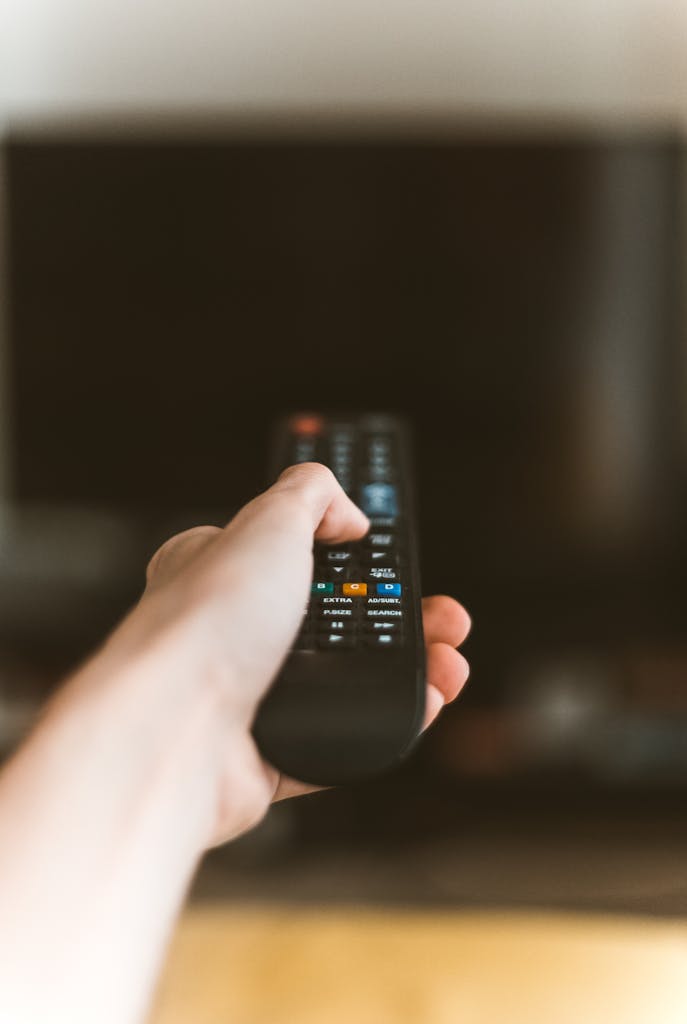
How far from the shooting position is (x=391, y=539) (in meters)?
0.44

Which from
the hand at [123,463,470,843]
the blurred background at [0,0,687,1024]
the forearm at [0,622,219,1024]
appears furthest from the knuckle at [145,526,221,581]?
the blurred background at [0,0,687,1024]

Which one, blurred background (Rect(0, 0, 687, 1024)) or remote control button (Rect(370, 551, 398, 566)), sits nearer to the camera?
remote control button (Rect(370, 551, 398, 566))

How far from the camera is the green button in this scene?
400mm

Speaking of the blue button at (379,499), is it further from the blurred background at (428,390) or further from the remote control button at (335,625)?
the blurred background at (428,390)

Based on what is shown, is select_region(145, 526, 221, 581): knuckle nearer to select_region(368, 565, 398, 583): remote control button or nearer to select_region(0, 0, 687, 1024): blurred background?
select_region(368, 565, 398, 583): remote control button

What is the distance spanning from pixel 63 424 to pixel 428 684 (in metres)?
1.06

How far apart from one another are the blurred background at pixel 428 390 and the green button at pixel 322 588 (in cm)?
84

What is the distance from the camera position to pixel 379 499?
0.46 metres

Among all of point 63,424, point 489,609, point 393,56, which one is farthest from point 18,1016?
point 393,56

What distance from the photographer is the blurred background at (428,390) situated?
126 centimetres

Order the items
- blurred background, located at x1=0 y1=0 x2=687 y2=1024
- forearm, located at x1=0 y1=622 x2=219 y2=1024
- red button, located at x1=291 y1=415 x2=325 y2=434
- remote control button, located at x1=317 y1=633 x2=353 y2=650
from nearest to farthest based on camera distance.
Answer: forearm, located at x1=0 y1=622 x2=219 y2=1024 < remote control button, located at x1=317 y1=633 x2=353 y2=650 < red button, located at x1=291 y1=415 x2=325 y2=434 < blurred background, located at x1=0 y1=0 x2=687 y2=1024

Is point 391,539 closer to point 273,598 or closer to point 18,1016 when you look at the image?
point 273,598

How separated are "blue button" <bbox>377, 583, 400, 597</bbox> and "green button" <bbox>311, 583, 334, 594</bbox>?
23 millimetres

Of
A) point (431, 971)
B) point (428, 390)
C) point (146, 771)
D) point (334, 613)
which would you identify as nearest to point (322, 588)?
point (334, 613)
